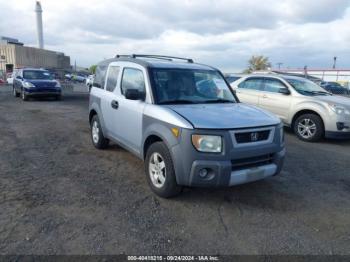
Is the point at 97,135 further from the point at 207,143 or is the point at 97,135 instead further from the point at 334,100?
the point at 334,100

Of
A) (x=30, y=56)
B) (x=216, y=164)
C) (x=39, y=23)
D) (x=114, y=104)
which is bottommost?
(x=216, y=164)

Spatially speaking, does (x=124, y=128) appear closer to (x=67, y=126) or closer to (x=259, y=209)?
(x=259, y=209)

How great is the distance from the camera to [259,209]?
3.79 metres

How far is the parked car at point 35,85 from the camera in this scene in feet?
49.2

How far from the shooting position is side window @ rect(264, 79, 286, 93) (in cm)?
850

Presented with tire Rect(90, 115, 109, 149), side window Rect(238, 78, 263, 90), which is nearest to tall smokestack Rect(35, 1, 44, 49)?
side window Rect(238, 78, 263, 90)

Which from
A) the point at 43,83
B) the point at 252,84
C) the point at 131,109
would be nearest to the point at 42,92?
the point at 43,83

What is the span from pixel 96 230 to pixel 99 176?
1637mm

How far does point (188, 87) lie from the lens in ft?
15.1

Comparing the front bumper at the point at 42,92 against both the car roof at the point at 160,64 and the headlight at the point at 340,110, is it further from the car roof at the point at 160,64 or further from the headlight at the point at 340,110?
the headlight at the point at 340,110

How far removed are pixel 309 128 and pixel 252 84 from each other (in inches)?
96.8

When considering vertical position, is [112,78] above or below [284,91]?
above

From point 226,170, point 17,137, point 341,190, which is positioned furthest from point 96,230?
→ point 17,137

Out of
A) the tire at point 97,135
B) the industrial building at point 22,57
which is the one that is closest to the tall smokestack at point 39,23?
the industrial building at point 22,57
